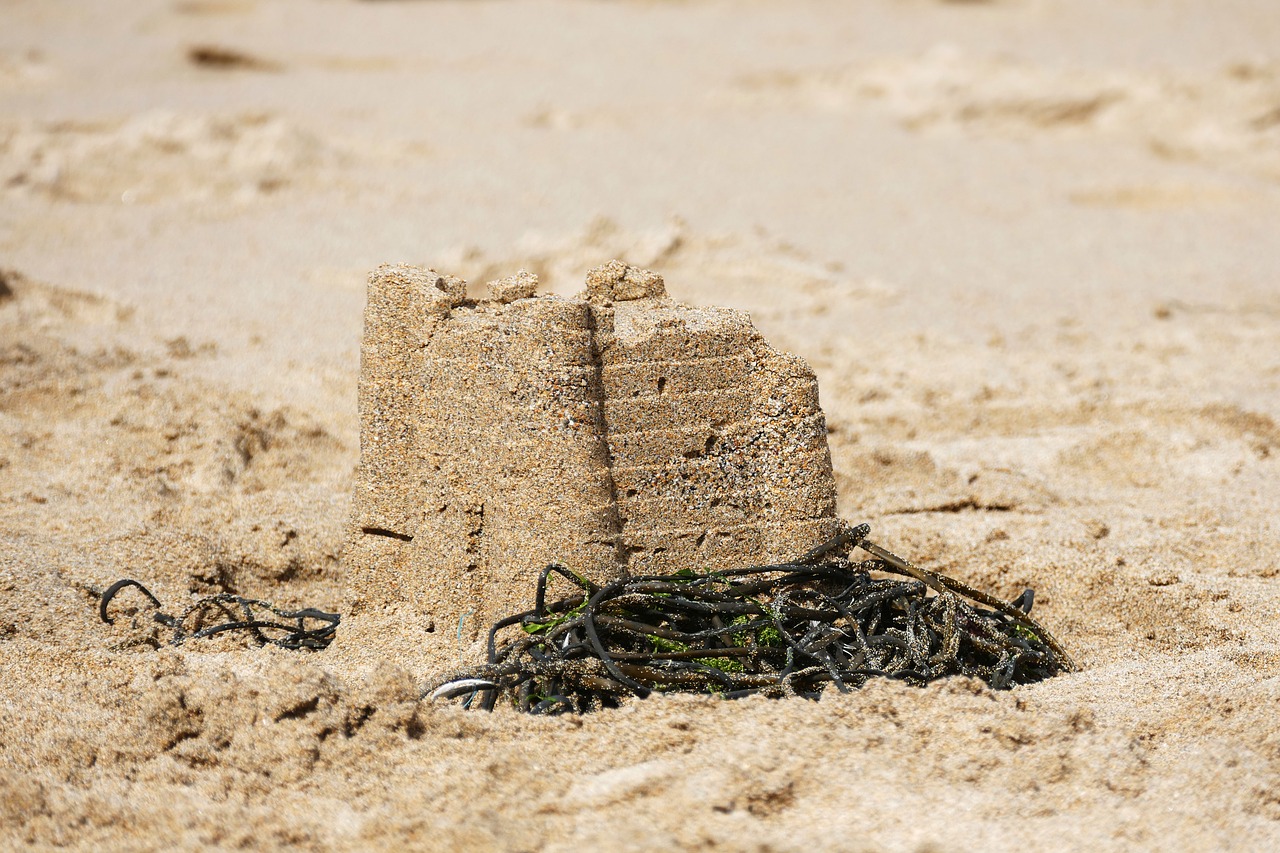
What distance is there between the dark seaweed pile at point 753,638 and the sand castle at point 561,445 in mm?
95

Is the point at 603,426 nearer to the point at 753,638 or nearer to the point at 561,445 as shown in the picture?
the point at 561,445

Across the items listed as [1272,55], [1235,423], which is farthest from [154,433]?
[1272,55]

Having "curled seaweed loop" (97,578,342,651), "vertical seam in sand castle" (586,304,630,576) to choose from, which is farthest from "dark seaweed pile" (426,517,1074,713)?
"curled seaweed loop" (97,578,342,651)

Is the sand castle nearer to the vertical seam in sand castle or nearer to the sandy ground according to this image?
the vertical seam in sand castle

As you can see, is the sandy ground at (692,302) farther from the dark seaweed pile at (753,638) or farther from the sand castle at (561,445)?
the sand castle at (561,445)

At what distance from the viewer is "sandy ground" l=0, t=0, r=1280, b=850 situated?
8.10ft

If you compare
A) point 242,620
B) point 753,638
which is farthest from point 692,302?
point 753,638

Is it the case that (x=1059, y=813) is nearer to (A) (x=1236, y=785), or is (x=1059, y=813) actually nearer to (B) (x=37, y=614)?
(A) (x=1236, y=785)

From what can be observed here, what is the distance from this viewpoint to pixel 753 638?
9.98ft

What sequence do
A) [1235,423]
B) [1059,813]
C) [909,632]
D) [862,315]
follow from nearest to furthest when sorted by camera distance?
[1059,813]
[909,632]
[1235,423]
[862,315]

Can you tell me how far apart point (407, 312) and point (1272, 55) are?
10.1 meters

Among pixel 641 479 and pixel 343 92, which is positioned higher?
pixel 343 92

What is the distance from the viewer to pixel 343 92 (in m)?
10.3

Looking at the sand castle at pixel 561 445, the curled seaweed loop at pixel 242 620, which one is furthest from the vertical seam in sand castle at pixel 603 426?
the curled seaweed loop at pixel 242 620
